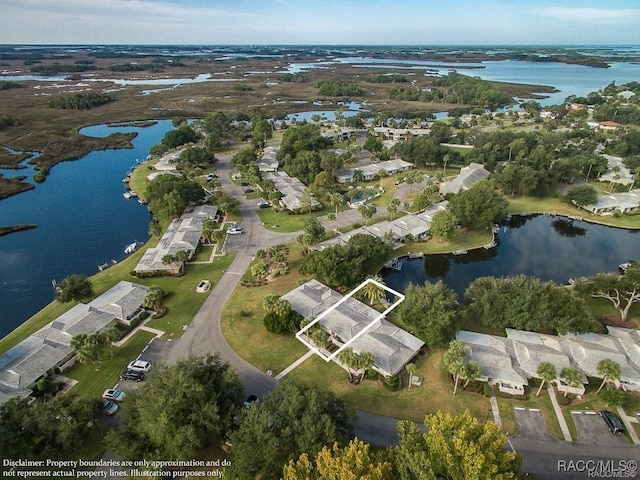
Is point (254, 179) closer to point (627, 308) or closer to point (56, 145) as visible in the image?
point (627, 308)

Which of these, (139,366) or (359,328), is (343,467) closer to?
(359,328)

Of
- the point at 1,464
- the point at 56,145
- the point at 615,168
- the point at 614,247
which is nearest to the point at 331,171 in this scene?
the point at 614,247

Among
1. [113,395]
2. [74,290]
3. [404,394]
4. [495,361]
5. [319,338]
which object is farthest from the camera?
[74,290]

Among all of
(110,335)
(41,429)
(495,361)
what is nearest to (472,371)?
(495,361)

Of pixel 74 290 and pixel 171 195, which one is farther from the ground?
pixel 171 195

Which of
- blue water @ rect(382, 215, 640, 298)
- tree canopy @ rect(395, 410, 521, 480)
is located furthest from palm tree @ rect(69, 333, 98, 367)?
blue water @ rect(382, 215, 640, 298)

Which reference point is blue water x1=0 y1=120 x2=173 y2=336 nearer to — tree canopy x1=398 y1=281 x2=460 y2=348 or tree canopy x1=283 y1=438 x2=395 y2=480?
tree canopy x1=283 y1=438 x2=395 y2=480
